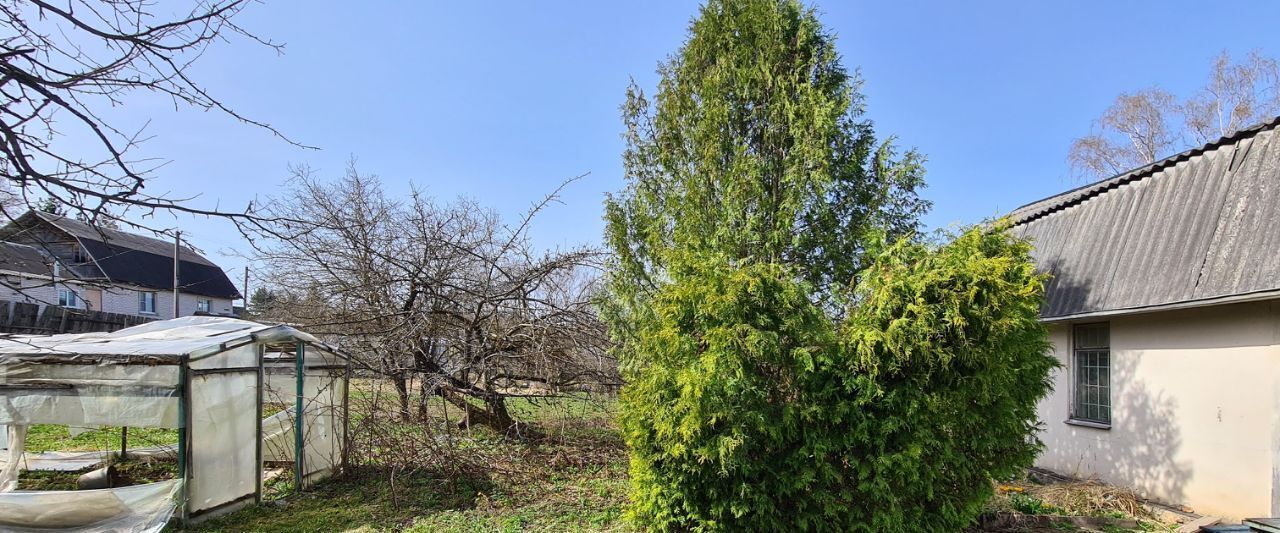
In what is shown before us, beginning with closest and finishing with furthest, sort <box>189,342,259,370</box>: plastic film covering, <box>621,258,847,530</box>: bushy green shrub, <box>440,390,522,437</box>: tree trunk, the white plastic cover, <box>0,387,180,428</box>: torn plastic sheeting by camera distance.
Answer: <box>621,258,847,530</box>: bushy green shrub < <box>0,387,180,428</box>: torn plastic sheeting < <box>189,342,259,370</box>: plastic film covering < the white plastic cover < <box>440,390,522,437</box>: tree trunk

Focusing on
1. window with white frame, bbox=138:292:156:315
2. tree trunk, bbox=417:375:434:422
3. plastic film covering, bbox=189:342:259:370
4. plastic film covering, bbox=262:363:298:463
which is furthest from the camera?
window with white frame, bbox=138:292:156:315

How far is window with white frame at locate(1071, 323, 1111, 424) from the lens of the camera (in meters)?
8.00

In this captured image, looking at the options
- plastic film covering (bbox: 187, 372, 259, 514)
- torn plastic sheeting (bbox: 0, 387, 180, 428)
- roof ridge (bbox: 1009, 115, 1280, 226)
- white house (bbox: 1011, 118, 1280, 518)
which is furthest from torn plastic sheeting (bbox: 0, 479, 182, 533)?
white house (bbox: 1011, 118, 1280, 518)

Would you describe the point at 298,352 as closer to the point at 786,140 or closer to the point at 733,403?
the point at 733,403

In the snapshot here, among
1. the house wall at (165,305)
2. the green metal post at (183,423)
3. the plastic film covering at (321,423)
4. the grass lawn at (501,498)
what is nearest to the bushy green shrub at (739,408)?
the grass lawn at (501,498)

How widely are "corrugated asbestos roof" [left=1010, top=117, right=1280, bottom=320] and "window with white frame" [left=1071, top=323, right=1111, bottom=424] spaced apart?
0.58 metres

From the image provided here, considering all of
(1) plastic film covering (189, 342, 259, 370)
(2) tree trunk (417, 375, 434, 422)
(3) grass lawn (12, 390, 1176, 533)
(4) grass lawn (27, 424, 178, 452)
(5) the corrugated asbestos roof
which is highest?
(5) the corrugated asbestos roof

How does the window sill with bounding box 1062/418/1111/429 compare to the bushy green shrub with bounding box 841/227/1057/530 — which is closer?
the bushy green shrub with bounding box 841/227/1057/530

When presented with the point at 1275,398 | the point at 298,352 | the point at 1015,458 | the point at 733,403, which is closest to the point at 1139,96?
the point at 1275,398

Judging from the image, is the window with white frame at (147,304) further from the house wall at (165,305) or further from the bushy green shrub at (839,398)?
the bushy green shrub at (839,398)

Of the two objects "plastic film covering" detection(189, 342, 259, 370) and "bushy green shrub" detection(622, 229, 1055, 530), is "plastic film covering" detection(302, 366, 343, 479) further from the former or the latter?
"bushy green shrub" detection(622, 229, 1055, 530)

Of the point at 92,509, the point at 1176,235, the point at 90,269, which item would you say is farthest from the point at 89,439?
the point at 1176,235

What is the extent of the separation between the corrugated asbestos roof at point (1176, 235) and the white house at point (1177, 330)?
2cm

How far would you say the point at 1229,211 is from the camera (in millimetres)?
6562
